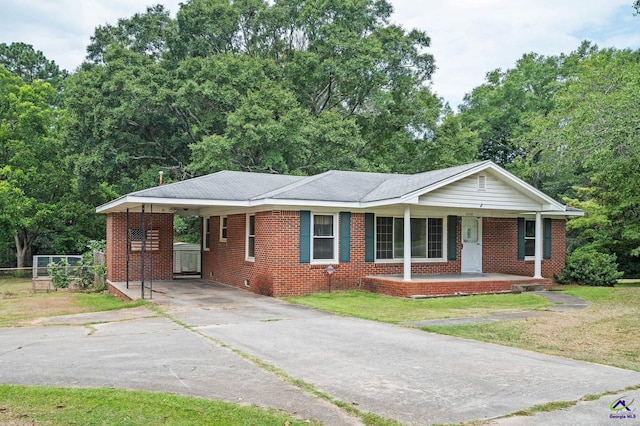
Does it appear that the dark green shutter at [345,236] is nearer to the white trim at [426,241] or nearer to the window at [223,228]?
the white trim at [426,241]

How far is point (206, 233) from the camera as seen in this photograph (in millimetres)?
20109

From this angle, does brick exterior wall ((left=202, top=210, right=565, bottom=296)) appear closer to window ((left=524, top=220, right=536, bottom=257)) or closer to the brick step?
the brick step

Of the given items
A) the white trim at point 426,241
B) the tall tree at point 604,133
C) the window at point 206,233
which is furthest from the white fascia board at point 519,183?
the window at point 206,233

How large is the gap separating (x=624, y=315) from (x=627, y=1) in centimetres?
786

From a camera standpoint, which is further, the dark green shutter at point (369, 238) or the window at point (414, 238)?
the window at point (414, 238)

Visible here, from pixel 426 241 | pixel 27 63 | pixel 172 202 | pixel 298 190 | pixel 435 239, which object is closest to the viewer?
pixel 172 202

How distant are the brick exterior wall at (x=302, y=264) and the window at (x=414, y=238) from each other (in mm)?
327

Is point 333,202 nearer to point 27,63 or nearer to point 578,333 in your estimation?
point 578,333

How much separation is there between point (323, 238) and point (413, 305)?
3506 mm

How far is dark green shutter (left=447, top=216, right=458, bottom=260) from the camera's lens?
17.3 m

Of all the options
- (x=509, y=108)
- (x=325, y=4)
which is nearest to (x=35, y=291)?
(x=325, y=4)

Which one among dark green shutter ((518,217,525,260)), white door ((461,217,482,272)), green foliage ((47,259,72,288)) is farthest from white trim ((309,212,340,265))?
green foliage ((47,259,72,288))

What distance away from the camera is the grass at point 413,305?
11719 mm

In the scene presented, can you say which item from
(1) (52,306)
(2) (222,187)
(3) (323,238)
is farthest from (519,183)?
(1) (52,306)
